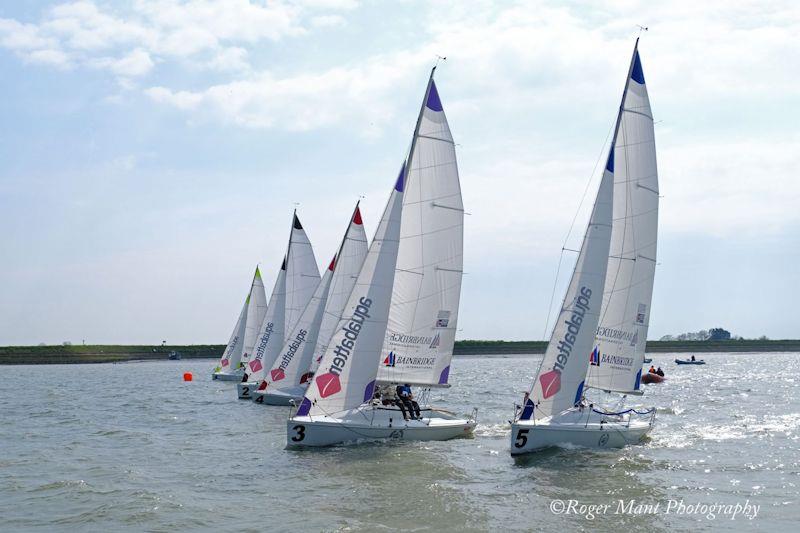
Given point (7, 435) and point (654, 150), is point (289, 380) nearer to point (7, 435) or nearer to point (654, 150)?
point (7, 435)

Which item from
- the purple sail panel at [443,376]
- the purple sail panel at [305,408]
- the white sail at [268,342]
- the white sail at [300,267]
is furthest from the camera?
the white sail at [300,267]

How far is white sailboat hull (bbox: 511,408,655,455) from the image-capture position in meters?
20.7

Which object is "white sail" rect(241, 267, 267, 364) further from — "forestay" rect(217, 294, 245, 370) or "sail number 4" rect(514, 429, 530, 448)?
"sail number 4" rect(514, 429, 530, 448)

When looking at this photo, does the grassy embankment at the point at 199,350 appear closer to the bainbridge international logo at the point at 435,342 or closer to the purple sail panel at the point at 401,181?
the bainbridge international logo at the point at 435,342

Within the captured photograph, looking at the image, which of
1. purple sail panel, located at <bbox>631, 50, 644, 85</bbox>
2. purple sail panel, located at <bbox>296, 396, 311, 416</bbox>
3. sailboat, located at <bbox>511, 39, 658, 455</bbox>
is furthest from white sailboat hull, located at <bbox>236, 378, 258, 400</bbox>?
purple sail panel, located at <bbox>631, 50, 644, 85</bbox>

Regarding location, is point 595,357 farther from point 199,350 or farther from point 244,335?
point 199,350

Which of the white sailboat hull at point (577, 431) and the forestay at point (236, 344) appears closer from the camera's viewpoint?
the white sailboat hull at point (577, 431)

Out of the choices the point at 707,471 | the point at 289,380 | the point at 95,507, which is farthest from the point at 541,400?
the point at 289,380

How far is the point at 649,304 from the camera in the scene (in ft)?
82.1

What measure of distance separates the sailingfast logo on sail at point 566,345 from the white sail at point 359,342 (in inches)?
188

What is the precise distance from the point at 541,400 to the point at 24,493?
41.0 ft

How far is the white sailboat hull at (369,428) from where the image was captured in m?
21.8

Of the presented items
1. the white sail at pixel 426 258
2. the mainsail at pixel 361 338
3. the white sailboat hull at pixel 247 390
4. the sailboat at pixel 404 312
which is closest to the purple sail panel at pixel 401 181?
the sailboat at pixel 404 312

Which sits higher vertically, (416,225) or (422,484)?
(416,225)
